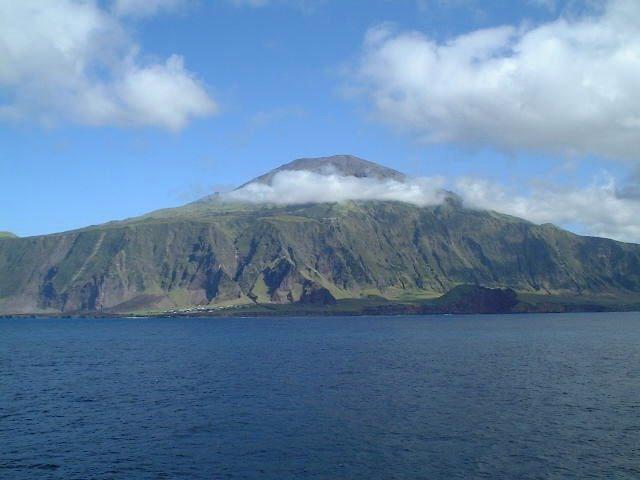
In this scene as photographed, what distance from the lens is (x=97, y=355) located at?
16625 cm

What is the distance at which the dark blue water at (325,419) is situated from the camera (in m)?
57.8

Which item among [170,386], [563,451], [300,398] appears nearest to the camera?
[563,451]

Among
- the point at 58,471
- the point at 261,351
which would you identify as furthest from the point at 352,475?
the point at 261,351

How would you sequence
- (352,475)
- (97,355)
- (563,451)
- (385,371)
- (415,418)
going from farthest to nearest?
(97,355)
(385,371)
(415,418)
(563,451)
(352,475)

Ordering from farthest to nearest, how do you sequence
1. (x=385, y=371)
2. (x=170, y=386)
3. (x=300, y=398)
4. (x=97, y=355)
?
(x=97, y=355)
(x=385, y=371)
(x=170, y=386)
(x=300, y=398)

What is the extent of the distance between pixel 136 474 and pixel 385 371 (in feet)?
230

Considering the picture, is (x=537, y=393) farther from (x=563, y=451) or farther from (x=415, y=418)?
(x=563, y=451)

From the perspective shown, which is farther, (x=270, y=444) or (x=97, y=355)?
(x=97, y=355)

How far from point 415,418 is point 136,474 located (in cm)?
3354

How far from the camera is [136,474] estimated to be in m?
55.8

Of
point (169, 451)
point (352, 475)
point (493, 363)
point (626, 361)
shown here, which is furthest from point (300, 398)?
point (626, 361)

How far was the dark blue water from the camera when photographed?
190ft

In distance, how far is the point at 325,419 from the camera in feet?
250

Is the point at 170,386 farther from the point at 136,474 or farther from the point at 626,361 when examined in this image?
the point at 626,361
